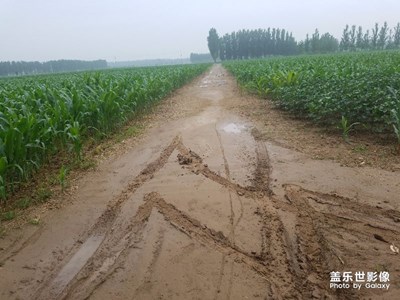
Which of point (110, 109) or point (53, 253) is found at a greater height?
point (110, 109)

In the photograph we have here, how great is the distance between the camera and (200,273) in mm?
2555

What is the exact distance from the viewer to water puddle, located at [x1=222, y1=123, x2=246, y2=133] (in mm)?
7152

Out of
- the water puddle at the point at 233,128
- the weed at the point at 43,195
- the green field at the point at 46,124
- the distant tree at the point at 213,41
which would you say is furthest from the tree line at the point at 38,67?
the weed at the point at 43,195

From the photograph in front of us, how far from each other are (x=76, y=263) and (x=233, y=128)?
524cm

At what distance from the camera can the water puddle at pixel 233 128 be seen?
7.15 m

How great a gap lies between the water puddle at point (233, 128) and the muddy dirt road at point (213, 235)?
6.78 feet

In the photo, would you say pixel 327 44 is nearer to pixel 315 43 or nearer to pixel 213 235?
pixel 315 43

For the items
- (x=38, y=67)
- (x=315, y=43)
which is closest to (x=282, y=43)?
(x=315, y=43)

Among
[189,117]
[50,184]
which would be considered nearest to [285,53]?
[189,117]

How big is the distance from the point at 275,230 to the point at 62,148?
168 inches

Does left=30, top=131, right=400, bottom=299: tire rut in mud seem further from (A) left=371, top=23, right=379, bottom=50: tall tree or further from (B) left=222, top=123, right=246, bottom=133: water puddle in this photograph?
(A) left=371, top=23, right=379, bottom=50: tall tree

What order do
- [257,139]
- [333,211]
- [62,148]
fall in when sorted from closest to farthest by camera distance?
[333,211] → [62,148] → [257,139]

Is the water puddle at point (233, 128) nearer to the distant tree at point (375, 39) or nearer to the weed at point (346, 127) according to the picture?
the weed at point (346, 127)

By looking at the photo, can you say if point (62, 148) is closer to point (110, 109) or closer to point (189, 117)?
point (110, 109)
